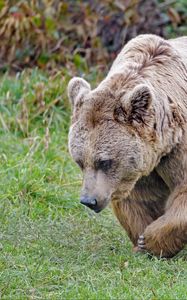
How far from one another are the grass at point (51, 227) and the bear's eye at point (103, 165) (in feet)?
2.11

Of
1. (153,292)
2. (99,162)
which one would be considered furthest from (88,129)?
(153,292)

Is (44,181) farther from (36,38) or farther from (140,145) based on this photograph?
(36,38)

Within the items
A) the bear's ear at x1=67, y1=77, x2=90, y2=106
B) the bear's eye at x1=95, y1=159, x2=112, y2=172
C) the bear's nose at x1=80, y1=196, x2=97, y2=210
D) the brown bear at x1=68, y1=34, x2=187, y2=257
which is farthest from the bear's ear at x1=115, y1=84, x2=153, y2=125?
the bear's nose at x1=80, y1=196, x2=97, y2=210

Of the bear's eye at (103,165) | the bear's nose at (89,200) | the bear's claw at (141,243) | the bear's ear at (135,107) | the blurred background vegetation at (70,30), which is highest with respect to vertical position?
the bear's ear at (135,107)

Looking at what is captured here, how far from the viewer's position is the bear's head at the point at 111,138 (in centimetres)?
600

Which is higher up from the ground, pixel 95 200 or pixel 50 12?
pixel 95 200

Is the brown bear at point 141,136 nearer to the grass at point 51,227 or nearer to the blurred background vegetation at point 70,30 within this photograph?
the grass at point 51,227

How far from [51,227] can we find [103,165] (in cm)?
133

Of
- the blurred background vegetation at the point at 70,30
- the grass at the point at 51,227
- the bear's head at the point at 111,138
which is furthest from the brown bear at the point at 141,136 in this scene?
the blurred background vegetation at the point at 70,30

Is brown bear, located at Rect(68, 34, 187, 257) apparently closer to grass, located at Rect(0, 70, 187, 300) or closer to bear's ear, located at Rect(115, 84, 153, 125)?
bear's ear, located at Rect(115, 84, 153, 125)

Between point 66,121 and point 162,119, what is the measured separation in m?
3.67

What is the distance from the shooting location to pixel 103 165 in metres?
6.06

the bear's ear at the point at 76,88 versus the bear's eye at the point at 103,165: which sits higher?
the bear's ear at the point at 76,88

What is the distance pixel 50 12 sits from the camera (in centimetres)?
1102
